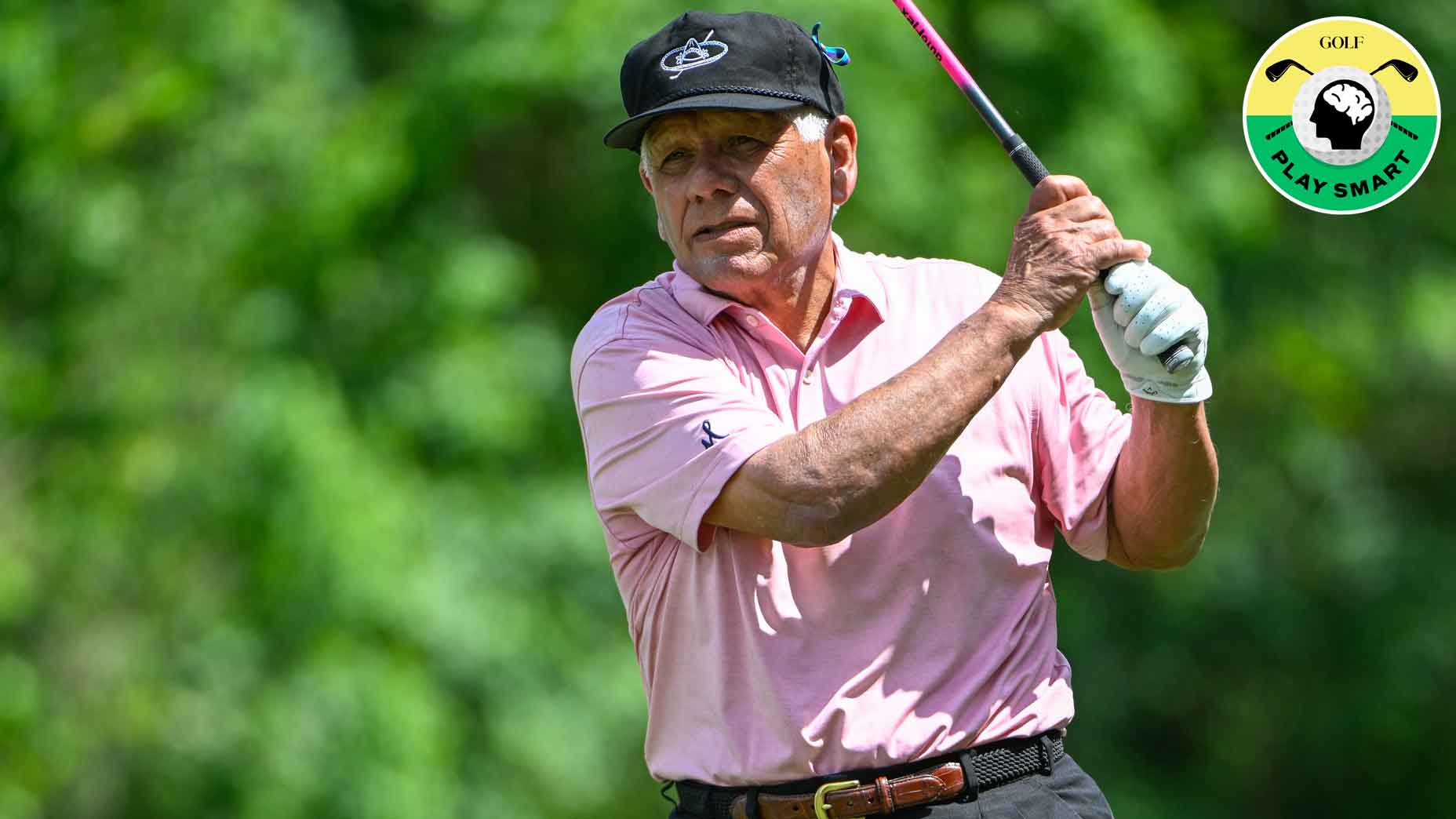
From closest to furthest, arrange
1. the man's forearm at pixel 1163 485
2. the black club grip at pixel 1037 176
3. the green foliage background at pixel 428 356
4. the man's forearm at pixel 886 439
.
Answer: the man's forearm at pixel 886 439, the black club grip at pixel 1037 176, the man's forearm at pixel 1163 485, the green foliage background at pixel 428 356

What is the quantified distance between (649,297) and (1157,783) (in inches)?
300

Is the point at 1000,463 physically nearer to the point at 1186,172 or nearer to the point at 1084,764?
the point at 1186,172

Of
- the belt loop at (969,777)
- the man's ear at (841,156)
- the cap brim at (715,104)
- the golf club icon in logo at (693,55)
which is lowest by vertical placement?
the belt loop at (969,777)

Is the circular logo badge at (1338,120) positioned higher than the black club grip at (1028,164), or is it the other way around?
the black club grip at (1028,164)

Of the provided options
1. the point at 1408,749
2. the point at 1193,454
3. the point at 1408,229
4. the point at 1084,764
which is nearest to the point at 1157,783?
the point at 1084,764

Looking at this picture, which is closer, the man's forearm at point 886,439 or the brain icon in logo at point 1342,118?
the man's forearm at point 886,439

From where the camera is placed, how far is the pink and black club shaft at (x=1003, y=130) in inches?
116

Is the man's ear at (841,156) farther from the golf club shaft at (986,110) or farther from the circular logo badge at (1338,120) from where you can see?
the circular logo badge at (1338,120)

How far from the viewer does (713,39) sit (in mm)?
3227

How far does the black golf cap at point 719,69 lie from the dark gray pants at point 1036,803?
1.24 m

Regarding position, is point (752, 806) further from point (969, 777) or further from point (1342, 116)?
point (1342, 116)

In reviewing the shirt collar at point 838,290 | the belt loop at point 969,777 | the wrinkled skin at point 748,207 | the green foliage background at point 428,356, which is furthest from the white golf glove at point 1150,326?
the green foliage background at point 428,356

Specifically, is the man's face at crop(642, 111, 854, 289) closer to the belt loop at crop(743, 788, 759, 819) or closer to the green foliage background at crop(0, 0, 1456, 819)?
the belt loop at crop(743, 788, 759, 819)

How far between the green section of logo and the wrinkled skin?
3.42 feet
